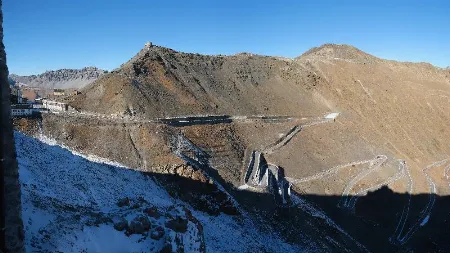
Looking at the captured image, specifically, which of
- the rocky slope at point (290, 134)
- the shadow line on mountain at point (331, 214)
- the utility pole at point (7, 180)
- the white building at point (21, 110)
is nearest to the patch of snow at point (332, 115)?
the rocky slope at point (290, 134)

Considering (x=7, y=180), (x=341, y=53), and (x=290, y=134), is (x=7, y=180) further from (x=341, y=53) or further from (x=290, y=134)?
(x=341, y=53)

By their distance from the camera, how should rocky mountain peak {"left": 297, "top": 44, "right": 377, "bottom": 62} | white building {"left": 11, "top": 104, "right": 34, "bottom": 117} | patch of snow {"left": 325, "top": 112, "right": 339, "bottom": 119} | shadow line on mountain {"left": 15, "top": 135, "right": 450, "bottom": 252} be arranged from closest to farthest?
shadow line on mountain {"left": 15, "top": 135, "right": 450, "bottom": 252}
white building {"left": 11, "top": 104, "right": 34, "bottom": 117}
patch of snow {"left": 325, "top": 112, "right": 339, "bottom": 119}
rocky mountain peak {"left": 297, "top": 44, "right": 377, "bottom": 62}

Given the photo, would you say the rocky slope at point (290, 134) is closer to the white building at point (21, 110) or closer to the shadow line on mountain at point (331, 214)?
the shadow line on mountain at point (331, 214)

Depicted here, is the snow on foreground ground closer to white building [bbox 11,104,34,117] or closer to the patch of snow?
white building [bbox 11,104,34,117]

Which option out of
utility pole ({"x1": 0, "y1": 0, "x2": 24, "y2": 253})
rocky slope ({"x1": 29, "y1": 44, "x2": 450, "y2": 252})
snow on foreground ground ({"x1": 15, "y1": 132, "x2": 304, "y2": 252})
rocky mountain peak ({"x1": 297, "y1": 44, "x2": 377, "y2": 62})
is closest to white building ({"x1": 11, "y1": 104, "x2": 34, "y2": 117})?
rocky slope ({"x1": 29, "y1": 44, "x2": 450, "y2": 252})

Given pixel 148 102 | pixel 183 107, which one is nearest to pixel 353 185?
pixel 183 107

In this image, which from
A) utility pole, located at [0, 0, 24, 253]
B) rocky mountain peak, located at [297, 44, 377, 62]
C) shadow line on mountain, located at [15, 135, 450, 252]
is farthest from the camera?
rocky mountain peak, located at [297, 44, 377, 62]

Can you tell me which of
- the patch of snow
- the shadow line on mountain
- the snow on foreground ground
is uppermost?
the patch of snow
